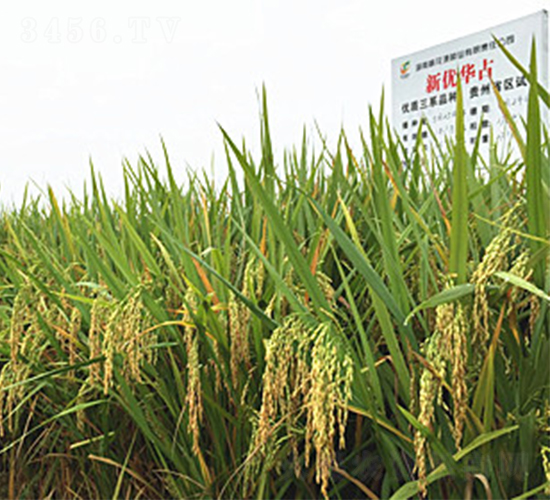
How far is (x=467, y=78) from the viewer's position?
4.23m

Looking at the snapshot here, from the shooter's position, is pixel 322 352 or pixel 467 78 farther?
pixel 467 78

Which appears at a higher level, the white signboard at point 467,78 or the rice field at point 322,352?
the white signboard at point 467,78

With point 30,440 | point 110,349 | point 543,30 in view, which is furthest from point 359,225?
point 543,30

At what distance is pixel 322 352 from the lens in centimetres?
67

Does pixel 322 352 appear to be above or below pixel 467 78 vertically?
below

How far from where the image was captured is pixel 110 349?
839 mm

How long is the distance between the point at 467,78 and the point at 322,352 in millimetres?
3955

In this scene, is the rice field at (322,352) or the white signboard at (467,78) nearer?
the rice field at (322,352)

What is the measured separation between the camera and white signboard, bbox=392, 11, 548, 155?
12.6ft

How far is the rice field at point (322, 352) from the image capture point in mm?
704

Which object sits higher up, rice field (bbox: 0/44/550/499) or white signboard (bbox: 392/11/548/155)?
white signboard (bbox: 392/11/548/155)

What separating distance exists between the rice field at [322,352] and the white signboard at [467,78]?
283cm

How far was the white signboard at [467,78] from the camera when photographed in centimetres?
385

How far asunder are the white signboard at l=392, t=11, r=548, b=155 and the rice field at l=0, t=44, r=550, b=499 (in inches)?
111
